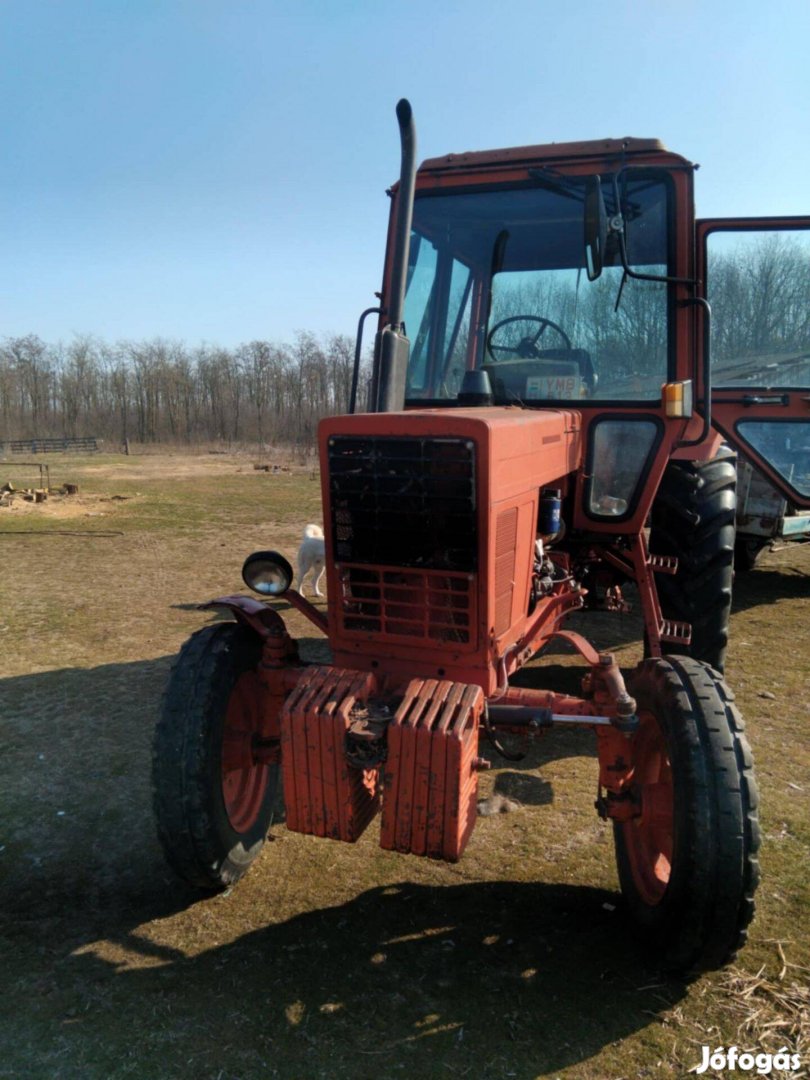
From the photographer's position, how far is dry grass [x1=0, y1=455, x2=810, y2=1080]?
2.28 meters

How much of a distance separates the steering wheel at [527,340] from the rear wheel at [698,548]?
931 millimetres

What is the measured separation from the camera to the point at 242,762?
10.5 ft

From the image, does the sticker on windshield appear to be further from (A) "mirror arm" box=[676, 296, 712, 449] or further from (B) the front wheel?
(B) the front wheel

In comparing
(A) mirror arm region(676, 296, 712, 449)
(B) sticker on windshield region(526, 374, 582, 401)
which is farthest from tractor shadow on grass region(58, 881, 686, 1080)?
(B) sticker on windshield region(526, 374, 582, 401)

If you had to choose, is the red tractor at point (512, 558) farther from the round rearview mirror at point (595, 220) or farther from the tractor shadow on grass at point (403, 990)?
the tractor shadow on grass at point (403, 990)

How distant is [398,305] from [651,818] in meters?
2.33

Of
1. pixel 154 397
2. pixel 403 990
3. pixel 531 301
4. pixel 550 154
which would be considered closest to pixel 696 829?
pixel 403 990

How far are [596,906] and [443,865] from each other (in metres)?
0.65

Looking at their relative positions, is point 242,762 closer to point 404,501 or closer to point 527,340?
point 404,501

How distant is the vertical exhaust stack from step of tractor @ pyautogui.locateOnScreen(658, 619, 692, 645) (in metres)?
1.76

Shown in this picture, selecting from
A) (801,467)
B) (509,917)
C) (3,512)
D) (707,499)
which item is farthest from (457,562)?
(3,512)

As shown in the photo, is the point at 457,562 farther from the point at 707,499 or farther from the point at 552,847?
the point at 707,499

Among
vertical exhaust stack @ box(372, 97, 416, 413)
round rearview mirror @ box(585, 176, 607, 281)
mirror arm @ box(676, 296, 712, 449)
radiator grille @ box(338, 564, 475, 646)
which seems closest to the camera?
radiator grille @ box(338, 564, 475, 646)

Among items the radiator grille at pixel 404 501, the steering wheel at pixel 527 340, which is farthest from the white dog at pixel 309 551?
the radiator grille at pixel 404 501
